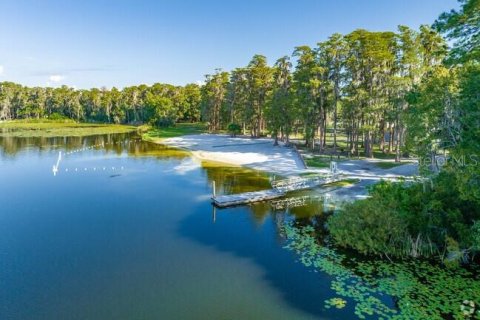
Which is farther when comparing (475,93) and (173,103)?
(173,103)

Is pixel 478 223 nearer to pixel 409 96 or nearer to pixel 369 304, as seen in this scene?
pixel 369 304

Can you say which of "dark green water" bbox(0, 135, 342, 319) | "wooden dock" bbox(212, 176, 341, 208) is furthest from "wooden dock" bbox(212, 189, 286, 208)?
"dark green water" bbox(0, 135, 342, 319)

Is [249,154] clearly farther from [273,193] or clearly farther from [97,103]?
[97,103]

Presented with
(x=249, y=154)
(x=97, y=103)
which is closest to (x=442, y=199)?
(x=249, y=154)

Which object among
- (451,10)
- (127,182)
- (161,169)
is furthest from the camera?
(161,169)

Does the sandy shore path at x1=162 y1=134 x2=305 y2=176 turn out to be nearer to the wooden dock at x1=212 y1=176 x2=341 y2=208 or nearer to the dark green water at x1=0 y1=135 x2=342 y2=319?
the wooden dock at x1=212 y1=176 x2=341 y2=208

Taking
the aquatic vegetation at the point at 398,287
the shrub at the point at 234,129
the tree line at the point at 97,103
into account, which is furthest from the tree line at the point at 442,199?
the tree line at the point at 97,103

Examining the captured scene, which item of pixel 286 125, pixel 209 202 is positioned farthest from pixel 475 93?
pixel 286 125
